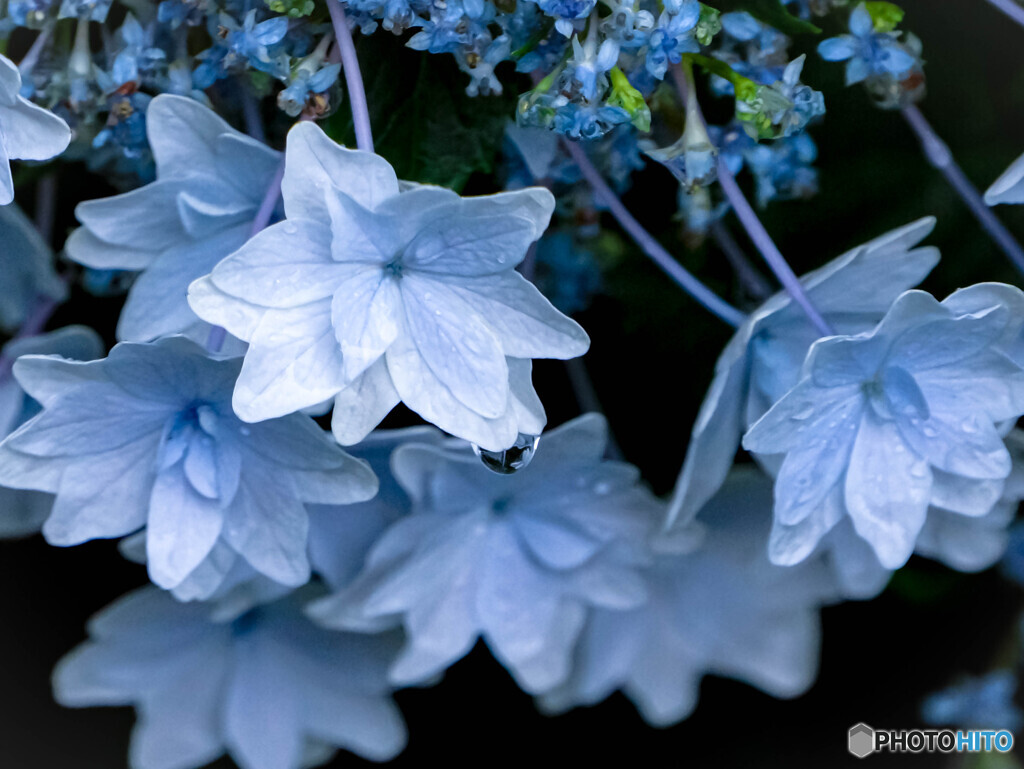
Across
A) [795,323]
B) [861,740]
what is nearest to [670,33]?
[795,323]

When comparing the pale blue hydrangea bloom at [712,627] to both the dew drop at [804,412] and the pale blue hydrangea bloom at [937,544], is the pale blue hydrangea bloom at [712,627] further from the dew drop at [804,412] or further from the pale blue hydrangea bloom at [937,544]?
the dew drop at [804,412]

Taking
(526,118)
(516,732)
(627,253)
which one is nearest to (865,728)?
(516,732)

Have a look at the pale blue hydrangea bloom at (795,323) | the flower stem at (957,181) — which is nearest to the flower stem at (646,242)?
the pale blue hydrangea bloom at (795,323)

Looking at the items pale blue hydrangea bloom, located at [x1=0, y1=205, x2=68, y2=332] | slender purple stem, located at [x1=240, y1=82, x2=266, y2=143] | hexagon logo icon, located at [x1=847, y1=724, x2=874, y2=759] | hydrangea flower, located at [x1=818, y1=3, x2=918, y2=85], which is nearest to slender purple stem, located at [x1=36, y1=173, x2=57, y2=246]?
pale blue hydrangea bloom, located at [x1=0, y1=205, x2=68, y2=332]

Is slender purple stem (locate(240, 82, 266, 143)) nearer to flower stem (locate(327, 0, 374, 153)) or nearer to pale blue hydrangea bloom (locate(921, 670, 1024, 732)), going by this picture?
flower stem (locate(327, 0, 374, 153))

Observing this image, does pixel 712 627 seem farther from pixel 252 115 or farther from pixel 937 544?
pixel 252 115

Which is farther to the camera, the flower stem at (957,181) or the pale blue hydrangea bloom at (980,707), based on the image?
the pale blue hydrangea bloom at (980,707)
